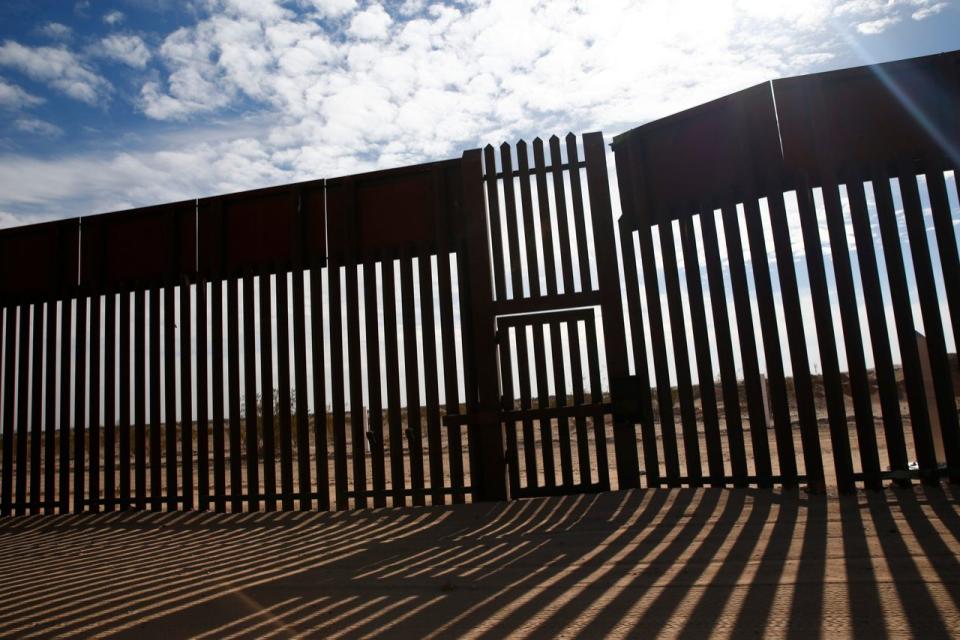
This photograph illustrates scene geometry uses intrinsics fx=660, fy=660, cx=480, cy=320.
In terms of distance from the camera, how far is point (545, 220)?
5.22 metres

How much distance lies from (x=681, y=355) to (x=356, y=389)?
8.64 ft

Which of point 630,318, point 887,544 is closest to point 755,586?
point 887,544

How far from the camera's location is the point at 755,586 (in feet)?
8.09

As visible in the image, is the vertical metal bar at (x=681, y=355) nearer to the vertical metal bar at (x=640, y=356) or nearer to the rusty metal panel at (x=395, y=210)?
the vertical metal bar at (x=640, y=356)

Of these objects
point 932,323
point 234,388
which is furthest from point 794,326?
point 234,388

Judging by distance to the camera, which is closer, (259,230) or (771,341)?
(771,341)

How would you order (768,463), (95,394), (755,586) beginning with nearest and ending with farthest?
(755,586)
(768,463)
(95,394)

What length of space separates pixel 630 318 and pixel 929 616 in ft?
10.2

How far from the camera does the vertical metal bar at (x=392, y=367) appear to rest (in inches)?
211

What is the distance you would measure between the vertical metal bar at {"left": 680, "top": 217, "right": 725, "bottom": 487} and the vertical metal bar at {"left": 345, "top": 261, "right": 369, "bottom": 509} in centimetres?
236

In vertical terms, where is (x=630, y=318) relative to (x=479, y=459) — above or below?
above

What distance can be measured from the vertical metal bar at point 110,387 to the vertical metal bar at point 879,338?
6.48 m

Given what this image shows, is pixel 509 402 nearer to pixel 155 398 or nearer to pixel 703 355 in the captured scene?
pixel 703 355

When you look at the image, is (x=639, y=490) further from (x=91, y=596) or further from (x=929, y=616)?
(x=91, y=596)
